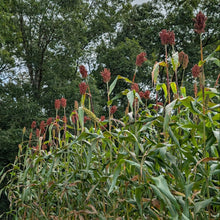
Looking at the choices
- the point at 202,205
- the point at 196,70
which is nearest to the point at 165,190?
the point at 202,205

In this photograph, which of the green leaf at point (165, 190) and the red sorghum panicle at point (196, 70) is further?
the red sorghum panicle at point (196, 70)

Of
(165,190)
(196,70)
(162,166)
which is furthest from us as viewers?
(196,70)

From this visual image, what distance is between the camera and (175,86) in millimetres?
1309

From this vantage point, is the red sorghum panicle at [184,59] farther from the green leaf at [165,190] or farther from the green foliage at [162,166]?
the green leaf at [165,190]

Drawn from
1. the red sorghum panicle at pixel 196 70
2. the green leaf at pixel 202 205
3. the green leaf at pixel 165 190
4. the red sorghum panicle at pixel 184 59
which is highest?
the red sorghum panicle at pixel 184 59

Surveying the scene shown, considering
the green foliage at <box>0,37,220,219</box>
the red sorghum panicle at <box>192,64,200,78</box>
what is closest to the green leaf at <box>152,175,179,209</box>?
the green foliage at <box>0,37,220,219</box>

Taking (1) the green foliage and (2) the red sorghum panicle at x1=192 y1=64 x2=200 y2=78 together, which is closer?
(1) the green foliage

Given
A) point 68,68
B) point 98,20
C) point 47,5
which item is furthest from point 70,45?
point 98,20

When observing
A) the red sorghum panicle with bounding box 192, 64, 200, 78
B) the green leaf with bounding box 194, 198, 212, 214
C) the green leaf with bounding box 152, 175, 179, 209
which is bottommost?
the green leaf with bounding box 194, 198, 212, 214

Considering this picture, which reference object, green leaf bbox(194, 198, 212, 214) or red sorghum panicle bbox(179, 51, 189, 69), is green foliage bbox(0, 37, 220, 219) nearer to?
green leaf bbox(194, 198, 212, 214)

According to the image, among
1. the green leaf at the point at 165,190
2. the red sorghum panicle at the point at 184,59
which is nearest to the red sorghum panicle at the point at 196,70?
the red sorghum panicle at the point at 184,59

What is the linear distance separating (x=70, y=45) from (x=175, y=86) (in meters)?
7.80

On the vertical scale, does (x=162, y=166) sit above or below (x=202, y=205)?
above

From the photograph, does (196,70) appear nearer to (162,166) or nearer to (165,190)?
(162,166)
